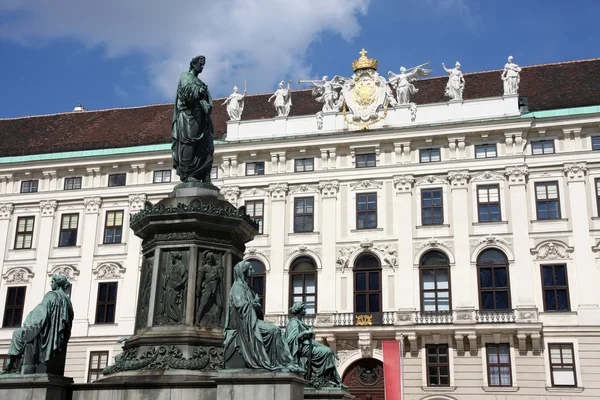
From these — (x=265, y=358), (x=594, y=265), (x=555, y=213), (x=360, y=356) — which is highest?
(x=555, y=213)

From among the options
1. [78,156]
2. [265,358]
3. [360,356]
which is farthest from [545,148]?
[265,358]

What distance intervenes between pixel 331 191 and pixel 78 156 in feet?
43.3

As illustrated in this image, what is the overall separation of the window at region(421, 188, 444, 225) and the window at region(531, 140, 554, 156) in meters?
4.45

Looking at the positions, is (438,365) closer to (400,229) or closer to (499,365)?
(499,365)

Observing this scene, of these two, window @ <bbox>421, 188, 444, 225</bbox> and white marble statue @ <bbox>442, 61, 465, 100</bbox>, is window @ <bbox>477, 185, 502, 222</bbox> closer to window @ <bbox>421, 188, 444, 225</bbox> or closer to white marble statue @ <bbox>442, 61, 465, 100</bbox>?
window @ <bbox>421, 188, 444, 225</bbox>

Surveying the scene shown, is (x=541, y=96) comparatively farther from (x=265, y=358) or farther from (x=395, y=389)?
(x=265, y=358)

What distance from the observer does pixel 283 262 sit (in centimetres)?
3416

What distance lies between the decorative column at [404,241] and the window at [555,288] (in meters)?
5.49

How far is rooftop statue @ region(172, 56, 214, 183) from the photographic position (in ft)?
39.0

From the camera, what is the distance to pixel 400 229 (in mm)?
33281

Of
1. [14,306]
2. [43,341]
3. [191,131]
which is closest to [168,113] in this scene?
[14,306]

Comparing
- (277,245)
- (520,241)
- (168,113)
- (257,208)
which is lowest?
(520,241)

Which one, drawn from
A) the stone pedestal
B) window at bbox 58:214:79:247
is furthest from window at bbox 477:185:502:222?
the stone pedestal

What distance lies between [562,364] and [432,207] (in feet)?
28.0
